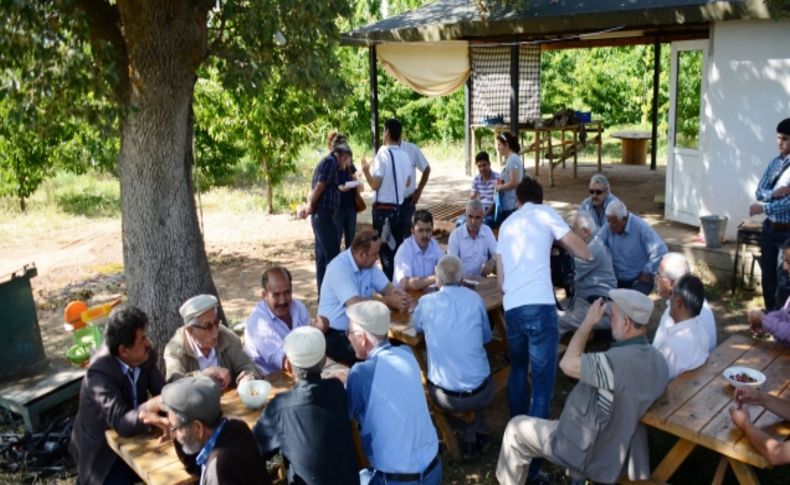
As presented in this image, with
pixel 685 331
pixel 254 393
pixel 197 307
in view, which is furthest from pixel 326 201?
pixel 685 331

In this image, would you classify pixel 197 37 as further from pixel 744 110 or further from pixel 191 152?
pixel 744 110

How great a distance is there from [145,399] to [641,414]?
2.49 m

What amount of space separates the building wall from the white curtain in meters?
4.25

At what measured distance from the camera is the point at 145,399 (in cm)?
366

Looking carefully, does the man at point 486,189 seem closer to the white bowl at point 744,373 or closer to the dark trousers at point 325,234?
the dark trousers at point 325,234

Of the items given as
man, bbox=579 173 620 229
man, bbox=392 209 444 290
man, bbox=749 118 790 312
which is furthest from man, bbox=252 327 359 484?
man, bbox=749 118 790 312

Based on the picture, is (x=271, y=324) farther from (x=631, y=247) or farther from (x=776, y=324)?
(x=631, y=247)

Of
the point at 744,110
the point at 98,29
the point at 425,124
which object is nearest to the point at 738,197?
the point at 744,110

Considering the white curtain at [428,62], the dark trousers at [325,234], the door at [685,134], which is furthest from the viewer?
the white curtain at [428,62]

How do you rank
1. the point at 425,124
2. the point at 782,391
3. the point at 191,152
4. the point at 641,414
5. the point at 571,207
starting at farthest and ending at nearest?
the point at 425,124, the point at 571,207, the point at 191,152, the point at 782,391, the point at 641,414

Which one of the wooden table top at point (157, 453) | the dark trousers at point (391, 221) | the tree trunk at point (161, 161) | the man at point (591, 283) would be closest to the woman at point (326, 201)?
the dark trousers at point (391, 221)

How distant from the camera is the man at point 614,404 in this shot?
3.28m

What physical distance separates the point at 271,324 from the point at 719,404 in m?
2.49

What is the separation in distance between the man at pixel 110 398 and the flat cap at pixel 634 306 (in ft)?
7.46
